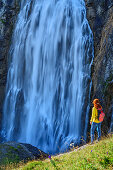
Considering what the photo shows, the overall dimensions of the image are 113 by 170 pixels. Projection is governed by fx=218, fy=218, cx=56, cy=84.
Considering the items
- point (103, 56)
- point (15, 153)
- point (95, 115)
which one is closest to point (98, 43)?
point (103, 56)

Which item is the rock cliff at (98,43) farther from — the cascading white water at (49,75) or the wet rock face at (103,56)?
the cascading white water at (49,75)

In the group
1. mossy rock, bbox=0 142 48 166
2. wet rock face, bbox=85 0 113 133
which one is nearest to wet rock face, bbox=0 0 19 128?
wet rock face, bbox=85 0 113 133

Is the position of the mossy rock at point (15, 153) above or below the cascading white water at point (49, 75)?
below

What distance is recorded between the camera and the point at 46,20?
18.0 m

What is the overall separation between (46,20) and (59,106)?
7.62 metres

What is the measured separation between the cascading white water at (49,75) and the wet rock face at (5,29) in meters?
0.75

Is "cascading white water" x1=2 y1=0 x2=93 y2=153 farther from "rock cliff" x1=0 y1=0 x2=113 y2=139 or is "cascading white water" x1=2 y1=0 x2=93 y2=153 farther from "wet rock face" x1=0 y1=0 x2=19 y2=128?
"wet rock face" x1=0 y1=0 x2=19 y2=128

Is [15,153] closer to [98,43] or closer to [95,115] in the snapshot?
[95,115]

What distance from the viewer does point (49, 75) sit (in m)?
16.2

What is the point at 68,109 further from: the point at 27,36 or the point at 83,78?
the point at 27,36

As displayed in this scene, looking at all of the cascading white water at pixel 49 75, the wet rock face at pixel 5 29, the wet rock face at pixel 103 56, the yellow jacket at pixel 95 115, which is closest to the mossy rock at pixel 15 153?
the yellow jacket at pixel 95 115

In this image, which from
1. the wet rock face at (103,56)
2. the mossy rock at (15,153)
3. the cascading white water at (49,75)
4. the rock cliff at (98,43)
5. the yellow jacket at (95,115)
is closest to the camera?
the yellow jacket at (95,115)

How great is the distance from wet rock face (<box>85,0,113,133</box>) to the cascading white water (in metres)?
0.64

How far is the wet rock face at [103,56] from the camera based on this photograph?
1028 cm
